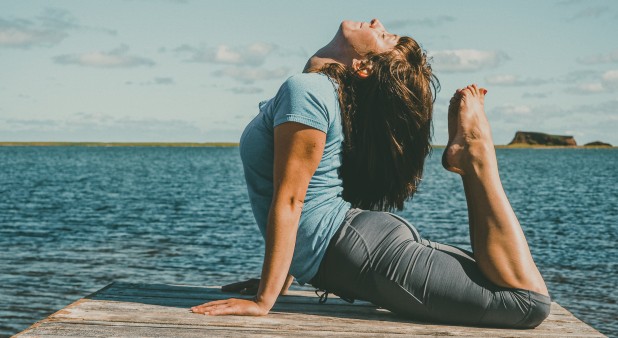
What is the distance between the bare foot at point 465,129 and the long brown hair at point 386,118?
23cm

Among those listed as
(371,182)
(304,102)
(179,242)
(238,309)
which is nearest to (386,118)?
(371,182)

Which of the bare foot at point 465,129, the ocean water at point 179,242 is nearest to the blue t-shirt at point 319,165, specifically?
the bare foot at point 465,129

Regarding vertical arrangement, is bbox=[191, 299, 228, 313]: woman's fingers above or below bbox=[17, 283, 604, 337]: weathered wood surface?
above

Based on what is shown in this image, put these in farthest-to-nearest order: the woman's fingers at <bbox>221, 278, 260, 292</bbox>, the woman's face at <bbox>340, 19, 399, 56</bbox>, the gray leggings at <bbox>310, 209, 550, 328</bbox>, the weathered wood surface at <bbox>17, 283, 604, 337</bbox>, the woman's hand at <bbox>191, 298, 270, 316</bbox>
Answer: the woman's fingers at <bbox>221, 278, 260, 292</bbox> < the woman's face at <bbox>340, 19, 399, 56</bbox> < the woman's hand at <bbox>191, 298, 270, 316</bbox> < the gray leggings at <bbox>310, 209, 550, 328</bbox> < the weathered wood surface at <bbox>17, 283, 604, 337</bbox>

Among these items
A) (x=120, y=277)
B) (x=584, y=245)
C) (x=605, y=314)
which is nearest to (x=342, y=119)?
(x=605, y=314)

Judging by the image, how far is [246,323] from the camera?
3.95 metres

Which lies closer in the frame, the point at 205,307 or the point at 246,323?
the point at 246,323

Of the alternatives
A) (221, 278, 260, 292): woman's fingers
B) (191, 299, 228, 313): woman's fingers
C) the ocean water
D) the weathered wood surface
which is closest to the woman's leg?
the weathered wood surface

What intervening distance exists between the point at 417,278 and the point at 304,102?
1.12 metres

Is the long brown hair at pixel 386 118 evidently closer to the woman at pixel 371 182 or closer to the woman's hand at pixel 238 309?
the woman at pixel 371 182

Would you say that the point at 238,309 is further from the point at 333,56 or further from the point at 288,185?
the point at 333,56

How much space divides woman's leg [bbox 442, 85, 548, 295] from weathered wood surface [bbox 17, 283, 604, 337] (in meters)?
0.33

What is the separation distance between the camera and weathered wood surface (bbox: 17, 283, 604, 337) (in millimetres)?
3809

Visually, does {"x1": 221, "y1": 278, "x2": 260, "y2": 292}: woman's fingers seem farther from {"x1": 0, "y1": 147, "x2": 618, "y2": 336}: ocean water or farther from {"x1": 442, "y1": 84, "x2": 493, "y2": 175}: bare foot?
{"x1": 0, "y1": 147, "x2": 618, "y2": 336}: ocean water
